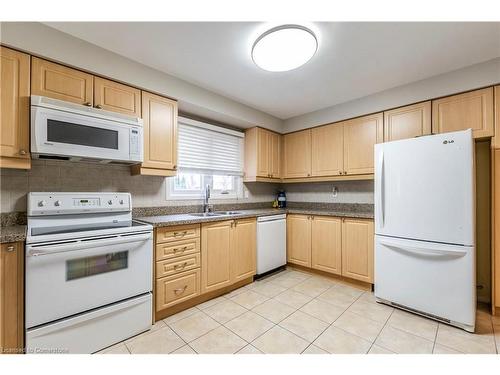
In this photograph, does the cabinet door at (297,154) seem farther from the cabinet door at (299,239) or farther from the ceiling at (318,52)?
the ceiling at (318,52)

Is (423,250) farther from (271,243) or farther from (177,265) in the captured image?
(177,265)

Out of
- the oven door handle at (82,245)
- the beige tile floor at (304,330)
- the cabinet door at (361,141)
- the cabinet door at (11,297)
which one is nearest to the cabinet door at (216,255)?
the beige tile floor at (304,330)

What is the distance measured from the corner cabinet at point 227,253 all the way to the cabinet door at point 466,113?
2336 mm

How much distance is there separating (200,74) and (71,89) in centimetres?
112

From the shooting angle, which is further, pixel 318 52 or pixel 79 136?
pixel 318 52

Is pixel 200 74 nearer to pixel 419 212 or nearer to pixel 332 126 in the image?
pixel 332 126

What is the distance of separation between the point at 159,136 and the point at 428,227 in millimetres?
2693

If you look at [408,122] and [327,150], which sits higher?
[408,122]

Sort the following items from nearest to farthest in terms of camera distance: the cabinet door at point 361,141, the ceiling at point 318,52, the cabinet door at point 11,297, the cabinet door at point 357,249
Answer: the cabinet door at point 11,297, the ceiling at point 318,52, the cabinet door at point 357,249, the cabinet door at point 361,141

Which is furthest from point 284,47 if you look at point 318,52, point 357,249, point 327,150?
point 357,249

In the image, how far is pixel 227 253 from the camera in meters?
2.58

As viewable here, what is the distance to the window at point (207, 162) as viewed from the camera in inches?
113

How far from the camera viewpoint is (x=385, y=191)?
2.27 meters
